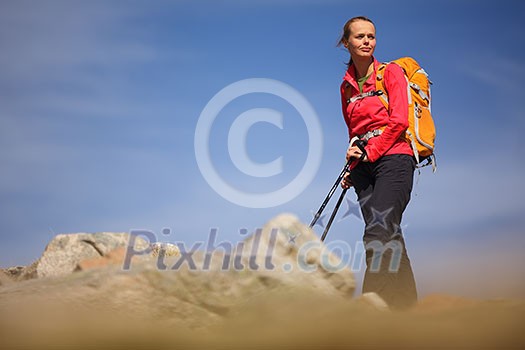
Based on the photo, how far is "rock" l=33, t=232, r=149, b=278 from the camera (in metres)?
6.15

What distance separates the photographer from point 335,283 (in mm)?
4910

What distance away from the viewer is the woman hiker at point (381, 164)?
19.7 feet

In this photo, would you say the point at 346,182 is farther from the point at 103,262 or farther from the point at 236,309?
the point at 103,262

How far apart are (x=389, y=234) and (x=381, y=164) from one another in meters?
0.83

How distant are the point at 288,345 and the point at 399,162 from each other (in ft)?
10.8

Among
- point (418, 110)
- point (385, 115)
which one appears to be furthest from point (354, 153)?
point (418, 110)

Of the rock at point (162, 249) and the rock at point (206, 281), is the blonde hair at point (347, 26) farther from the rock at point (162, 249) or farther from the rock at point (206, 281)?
the rock at point (162, 249)

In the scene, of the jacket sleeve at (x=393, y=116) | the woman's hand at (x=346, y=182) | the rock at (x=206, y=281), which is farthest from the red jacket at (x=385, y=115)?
the rock at (x=206, y=281)

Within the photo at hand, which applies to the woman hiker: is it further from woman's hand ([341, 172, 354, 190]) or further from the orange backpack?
woman's hand ([341, 172, 354, 190])

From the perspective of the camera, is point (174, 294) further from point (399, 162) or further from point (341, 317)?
point (399, 162)

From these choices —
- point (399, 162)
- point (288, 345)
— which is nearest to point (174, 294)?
point (288, 345)

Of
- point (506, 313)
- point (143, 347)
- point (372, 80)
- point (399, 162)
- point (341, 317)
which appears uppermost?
point (372, 80)

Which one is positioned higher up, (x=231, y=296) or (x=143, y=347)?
(x=231, y=296)

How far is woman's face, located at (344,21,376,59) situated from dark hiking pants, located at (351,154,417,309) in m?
1.32
